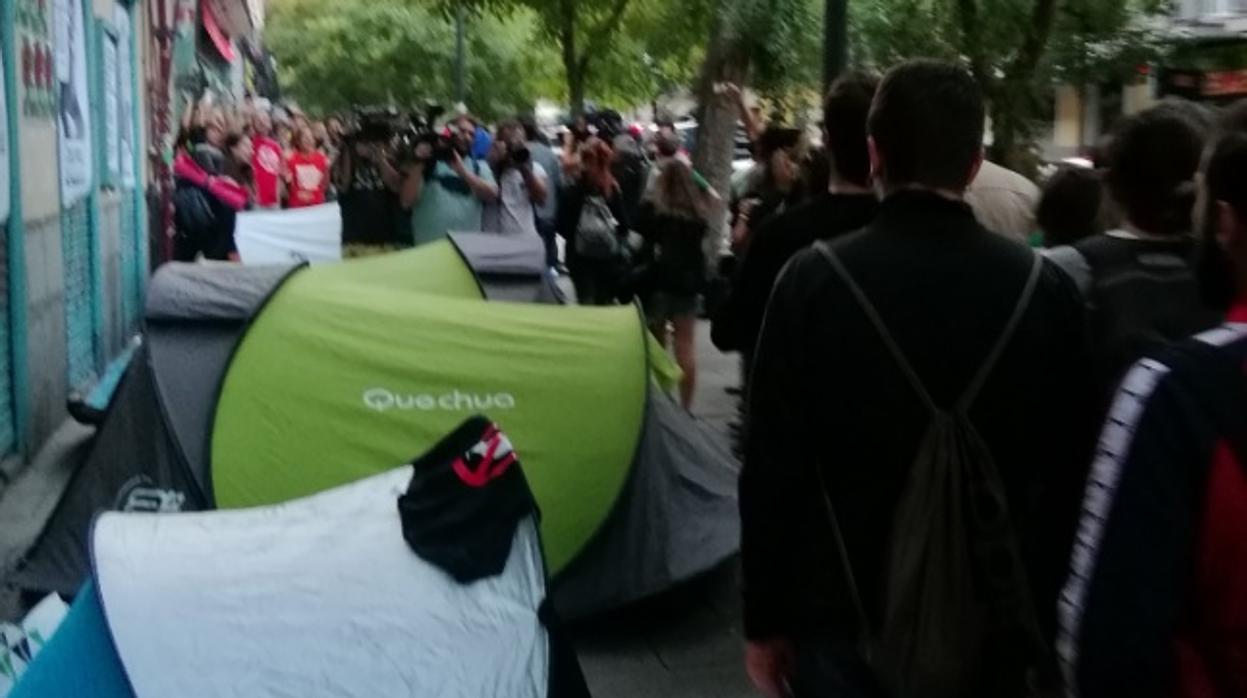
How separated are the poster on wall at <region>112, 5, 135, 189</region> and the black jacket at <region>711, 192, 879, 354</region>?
29.6 ft

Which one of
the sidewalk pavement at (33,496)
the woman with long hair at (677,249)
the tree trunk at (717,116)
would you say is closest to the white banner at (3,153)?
the sidewalk pavement at (33,496)

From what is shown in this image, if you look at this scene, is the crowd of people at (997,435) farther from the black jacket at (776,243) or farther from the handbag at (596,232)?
the handbag at (596,232)

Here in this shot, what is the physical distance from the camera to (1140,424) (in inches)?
81.5

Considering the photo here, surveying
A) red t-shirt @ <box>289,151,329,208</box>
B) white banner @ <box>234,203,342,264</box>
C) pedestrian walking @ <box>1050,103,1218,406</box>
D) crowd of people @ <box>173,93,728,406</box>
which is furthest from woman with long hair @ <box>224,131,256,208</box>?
pedestrian walking @ <box>1050,103,1218,406</box>

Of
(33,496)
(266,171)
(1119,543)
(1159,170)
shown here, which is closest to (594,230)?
(33,496)

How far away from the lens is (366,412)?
19.9ft

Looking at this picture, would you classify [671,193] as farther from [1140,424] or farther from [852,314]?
[1140,424]

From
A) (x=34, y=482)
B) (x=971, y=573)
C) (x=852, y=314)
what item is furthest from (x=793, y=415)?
(x=34, y=482)

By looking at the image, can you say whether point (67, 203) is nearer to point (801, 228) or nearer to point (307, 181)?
point (801, 228)

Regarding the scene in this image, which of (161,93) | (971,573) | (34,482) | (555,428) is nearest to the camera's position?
(971,573)

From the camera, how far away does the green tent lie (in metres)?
6.04

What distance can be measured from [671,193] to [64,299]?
11.2 feet

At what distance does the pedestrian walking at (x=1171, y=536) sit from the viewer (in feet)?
6.63

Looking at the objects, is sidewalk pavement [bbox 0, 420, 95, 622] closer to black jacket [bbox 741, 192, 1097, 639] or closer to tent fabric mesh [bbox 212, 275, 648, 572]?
tent fabric mesh [bbox 212, 275, 648, 572]
